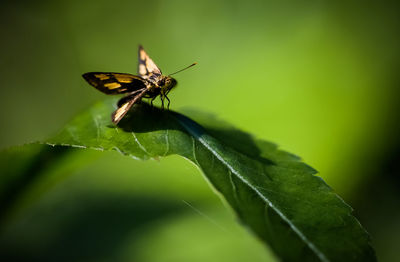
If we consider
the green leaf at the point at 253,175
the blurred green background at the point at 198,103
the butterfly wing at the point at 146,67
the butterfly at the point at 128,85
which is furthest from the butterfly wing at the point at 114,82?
the blurred green background at the point at 198,103

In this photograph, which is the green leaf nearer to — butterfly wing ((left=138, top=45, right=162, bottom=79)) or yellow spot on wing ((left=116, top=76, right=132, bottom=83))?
yellow spot on wing ((left=116, top=76, right=132, bottom=83))

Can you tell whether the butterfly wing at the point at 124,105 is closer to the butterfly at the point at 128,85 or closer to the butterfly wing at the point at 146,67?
the butterfly at the point at 128,85

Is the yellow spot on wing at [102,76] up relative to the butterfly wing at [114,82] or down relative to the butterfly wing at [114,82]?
up

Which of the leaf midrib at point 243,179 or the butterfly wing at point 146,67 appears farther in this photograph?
the butterfly wing at point 146,67

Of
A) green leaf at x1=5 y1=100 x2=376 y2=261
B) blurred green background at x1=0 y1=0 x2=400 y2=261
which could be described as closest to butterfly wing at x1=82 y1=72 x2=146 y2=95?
green leaf at x1=5 y1=100 x2=376 y2=261

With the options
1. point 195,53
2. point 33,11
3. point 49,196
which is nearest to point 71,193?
point 49,196

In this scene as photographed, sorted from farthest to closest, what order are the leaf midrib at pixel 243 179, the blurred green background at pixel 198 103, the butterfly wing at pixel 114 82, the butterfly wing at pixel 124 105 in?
the blurred green background at pixel 198 103, the butterfly wing at pixel 114 82, the butterfly wing at pixel 124 105, the leaf midrib at pixel 243 179

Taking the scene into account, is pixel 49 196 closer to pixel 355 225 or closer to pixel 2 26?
pixel 355 225

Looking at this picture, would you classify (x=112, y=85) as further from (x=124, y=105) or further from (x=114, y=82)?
(x=124, y=105)
